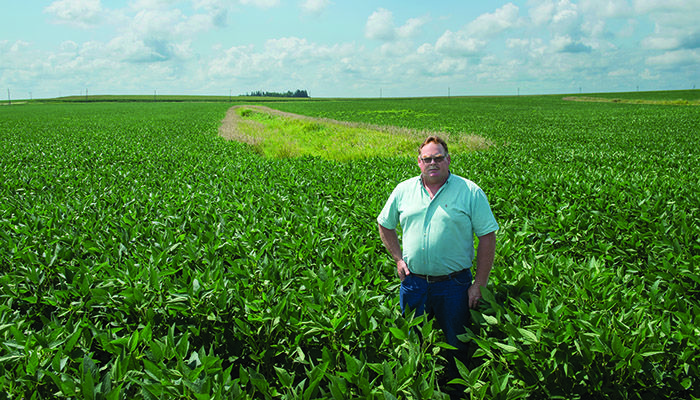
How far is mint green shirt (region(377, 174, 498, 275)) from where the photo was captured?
9.46 ft

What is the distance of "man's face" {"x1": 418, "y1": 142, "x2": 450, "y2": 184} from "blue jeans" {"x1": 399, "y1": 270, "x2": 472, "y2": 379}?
834 millimetres

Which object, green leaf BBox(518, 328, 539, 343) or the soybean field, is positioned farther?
green leaf BBox(518, 328, 539, 343)

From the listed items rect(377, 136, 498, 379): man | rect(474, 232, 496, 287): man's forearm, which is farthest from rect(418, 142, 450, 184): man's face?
rect(474, 232, 496, 287): man's forearm

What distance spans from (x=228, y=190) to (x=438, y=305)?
17.4 ft

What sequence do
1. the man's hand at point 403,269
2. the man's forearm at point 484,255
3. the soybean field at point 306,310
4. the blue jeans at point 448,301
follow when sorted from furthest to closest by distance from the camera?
the man's hand at point 403,269 < the blue jeans at point 448,301 < the man's forearm at point 484,255 < the soybean field at point 306,310

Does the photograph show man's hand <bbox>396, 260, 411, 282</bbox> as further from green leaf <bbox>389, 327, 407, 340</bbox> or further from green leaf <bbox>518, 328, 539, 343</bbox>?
green leaf <bbox>518, 328, 539, 343</bbox>

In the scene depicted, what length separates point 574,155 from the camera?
13.2m

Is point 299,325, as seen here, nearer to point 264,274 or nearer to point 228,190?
point 264,274

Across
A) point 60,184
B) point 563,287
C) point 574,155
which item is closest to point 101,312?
point 563,287

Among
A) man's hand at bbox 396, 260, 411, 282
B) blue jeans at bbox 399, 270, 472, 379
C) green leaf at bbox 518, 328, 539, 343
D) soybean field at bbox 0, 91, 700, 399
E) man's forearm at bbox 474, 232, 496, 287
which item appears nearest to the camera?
soybean field at bbox 0, 91, 700, 399

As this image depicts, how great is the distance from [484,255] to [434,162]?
818mm

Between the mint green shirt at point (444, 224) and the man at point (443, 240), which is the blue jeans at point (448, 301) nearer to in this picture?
the man at point (443, 240)

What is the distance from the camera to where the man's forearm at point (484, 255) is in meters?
2.88

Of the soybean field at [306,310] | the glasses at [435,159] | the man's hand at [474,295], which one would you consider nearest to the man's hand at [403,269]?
the soybean field at [306,310]
